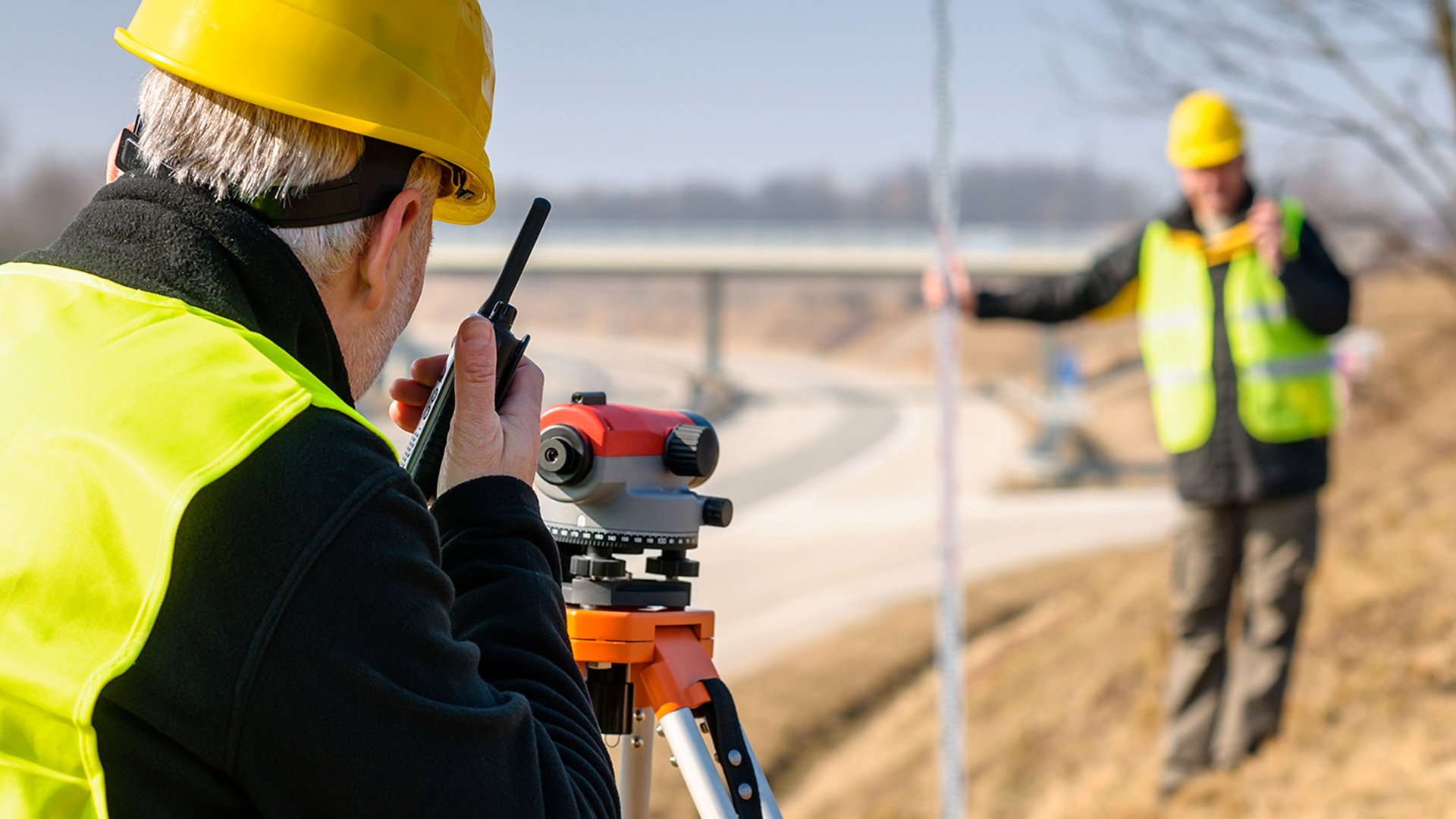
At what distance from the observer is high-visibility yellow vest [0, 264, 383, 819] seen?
908mm

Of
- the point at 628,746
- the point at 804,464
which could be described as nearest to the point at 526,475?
the point at 628,746

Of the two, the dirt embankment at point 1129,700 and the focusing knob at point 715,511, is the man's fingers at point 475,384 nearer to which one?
the focusing knob at point 715,511

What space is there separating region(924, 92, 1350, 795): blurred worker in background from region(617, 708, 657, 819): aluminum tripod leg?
2595mm

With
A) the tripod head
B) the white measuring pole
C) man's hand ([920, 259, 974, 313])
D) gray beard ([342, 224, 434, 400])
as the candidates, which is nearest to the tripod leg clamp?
the tripod head

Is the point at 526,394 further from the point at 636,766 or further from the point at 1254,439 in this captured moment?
the point at 1254,439

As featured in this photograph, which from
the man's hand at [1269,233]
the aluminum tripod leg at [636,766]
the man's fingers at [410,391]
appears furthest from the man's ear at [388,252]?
the man's hand at [1269,233]

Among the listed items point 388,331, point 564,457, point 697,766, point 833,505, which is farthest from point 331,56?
point 833,505

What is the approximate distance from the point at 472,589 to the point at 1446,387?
1505 centimetres

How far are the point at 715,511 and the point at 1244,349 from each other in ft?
9.67

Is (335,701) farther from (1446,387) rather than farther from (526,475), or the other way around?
(1446,387)

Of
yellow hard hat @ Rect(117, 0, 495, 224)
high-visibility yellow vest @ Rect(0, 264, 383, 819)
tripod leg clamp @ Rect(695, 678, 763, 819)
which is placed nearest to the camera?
high-visibility yellow vest @ Rect(0, 264, 383, 819)

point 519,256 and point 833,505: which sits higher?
point 519,256

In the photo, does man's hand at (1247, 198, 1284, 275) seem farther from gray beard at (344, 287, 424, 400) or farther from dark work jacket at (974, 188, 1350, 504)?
gray beard at (344, 287, 424, 400)

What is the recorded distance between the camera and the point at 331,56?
1.12m
